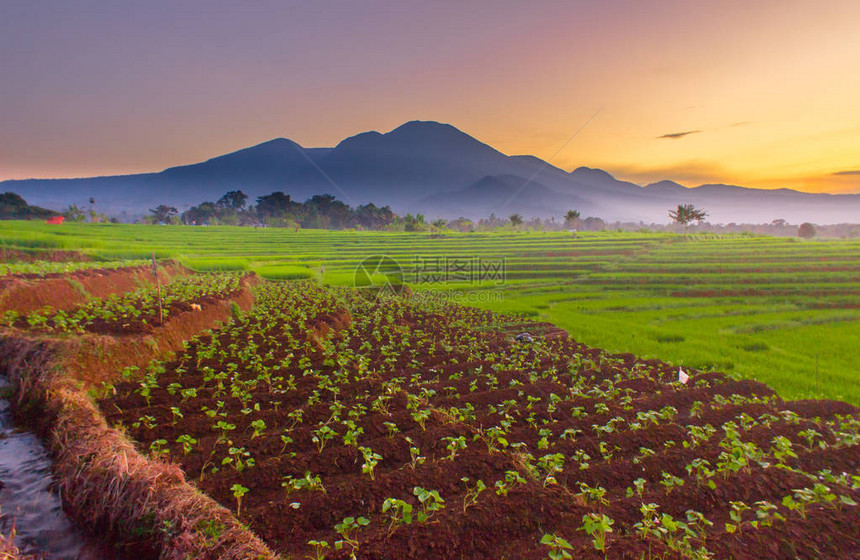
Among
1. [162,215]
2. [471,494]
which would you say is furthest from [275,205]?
[471,494]

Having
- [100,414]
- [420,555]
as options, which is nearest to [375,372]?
[100,414]

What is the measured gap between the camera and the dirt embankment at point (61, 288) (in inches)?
367

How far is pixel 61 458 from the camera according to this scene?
432cm

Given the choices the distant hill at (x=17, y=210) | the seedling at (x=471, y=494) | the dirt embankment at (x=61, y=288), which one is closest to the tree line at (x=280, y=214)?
the distant hill at (x=17, y=210)

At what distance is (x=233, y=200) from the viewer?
11738cm

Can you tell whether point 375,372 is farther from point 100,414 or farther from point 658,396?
point 658,396

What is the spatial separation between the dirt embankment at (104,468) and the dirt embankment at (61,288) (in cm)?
333

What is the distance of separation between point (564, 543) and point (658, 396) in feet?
16.6

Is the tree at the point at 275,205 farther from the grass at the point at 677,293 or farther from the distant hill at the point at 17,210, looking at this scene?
the grass at the point at 677,293

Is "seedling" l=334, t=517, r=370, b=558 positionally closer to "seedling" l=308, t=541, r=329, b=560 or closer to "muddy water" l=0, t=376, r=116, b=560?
"seedling" l=308, t=541, r=329, b=560

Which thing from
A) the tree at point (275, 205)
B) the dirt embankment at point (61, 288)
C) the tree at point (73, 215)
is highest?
the tree at point (275, 205)

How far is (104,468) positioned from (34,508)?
0.87m

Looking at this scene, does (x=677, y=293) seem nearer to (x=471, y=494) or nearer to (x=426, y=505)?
(x=471, y=494)

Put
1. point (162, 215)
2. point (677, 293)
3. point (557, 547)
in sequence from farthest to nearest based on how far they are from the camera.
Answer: point (162, 215)
point (677, 293)
point (557, 547)
